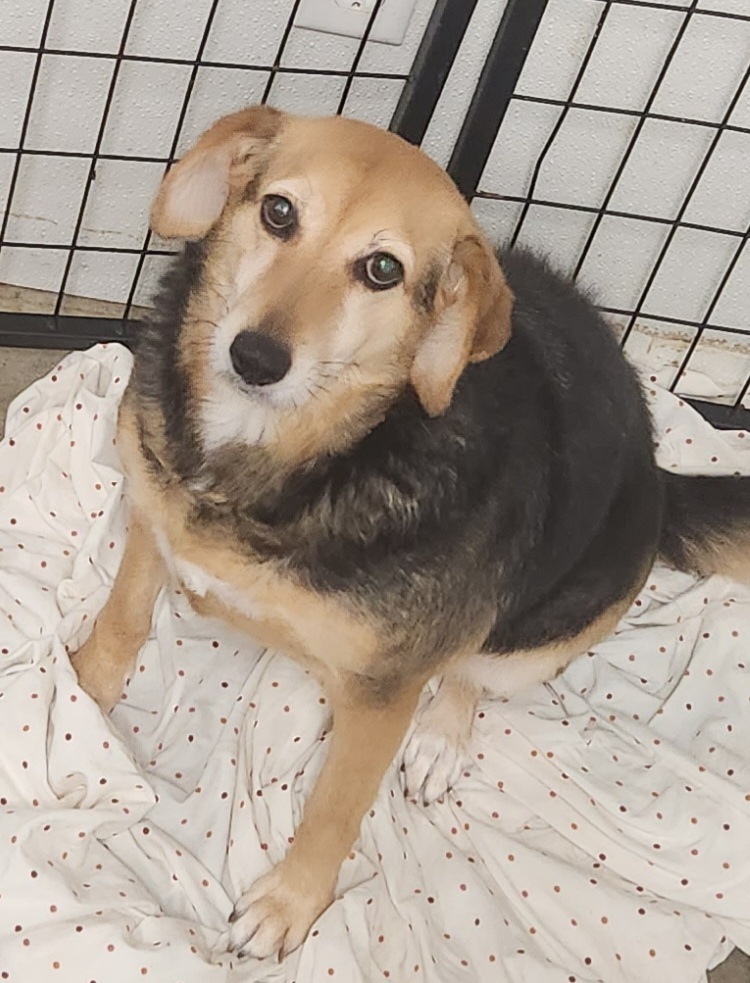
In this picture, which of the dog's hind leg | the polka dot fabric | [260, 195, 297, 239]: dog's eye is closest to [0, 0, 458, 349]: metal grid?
the polka dot fabric

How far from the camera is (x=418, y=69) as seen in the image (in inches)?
87.6

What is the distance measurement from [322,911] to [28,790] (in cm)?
47

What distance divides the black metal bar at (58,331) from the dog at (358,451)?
0.67 m

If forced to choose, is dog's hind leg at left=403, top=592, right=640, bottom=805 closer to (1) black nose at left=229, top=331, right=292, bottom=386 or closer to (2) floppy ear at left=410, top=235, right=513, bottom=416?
(2) floppy ear at left=410, top=235, right=513, bottom=416

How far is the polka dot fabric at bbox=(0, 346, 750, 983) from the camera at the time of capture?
6.10 feet

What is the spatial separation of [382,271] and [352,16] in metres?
0.94

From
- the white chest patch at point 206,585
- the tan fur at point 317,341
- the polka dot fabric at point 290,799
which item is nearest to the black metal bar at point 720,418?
the polka dot fabric at point 290,799

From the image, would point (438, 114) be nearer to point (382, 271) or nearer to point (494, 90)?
point (494, 90)

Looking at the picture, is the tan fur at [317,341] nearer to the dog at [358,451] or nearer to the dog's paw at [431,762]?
the dog at [358,451]

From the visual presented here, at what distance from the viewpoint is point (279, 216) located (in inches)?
58.4

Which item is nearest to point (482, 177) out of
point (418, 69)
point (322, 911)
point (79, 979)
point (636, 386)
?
point (418, 69)

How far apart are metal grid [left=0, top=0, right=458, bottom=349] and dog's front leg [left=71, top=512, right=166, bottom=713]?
689 mm

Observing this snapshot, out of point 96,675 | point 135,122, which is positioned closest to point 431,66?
point 135,122

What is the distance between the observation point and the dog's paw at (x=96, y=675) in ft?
6.70
